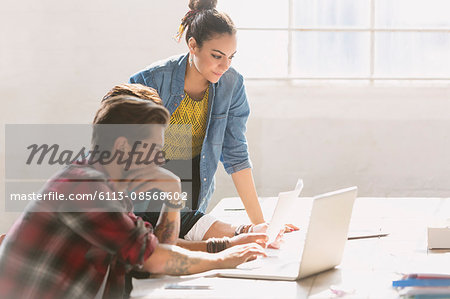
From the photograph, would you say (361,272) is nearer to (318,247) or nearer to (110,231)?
(318,247)

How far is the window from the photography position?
17.5 ft

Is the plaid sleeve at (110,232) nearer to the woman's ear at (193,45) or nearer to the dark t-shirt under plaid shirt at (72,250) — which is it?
the dark t-shirt under plaid shirt at (72,250)

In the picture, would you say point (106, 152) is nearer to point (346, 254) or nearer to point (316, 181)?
point (346, 254)

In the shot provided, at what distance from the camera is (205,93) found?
260 cm

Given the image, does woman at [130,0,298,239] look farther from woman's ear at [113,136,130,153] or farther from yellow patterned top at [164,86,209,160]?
woman's ear at [113,136,130,153]

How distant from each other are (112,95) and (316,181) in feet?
11.7

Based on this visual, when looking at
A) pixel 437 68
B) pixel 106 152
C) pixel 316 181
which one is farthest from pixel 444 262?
pixel 437 68

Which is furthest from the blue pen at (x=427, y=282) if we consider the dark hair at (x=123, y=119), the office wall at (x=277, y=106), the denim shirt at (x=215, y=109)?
the office wall at (x=277, y=106)

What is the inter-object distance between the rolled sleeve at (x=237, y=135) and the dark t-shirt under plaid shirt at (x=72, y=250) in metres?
1.11

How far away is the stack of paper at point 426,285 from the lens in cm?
145

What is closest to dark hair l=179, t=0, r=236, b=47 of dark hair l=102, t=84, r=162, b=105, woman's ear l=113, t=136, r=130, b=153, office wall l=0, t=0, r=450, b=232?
dark hair l=102, t=84, r=162, b=105

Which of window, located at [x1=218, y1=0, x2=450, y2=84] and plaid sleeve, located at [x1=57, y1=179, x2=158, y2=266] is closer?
plaid sleeve, located at [x1=57, y1=179, x2=158, y2=266]

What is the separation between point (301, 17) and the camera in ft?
17.6

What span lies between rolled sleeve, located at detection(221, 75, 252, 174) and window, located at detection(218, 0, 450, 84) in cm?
268
